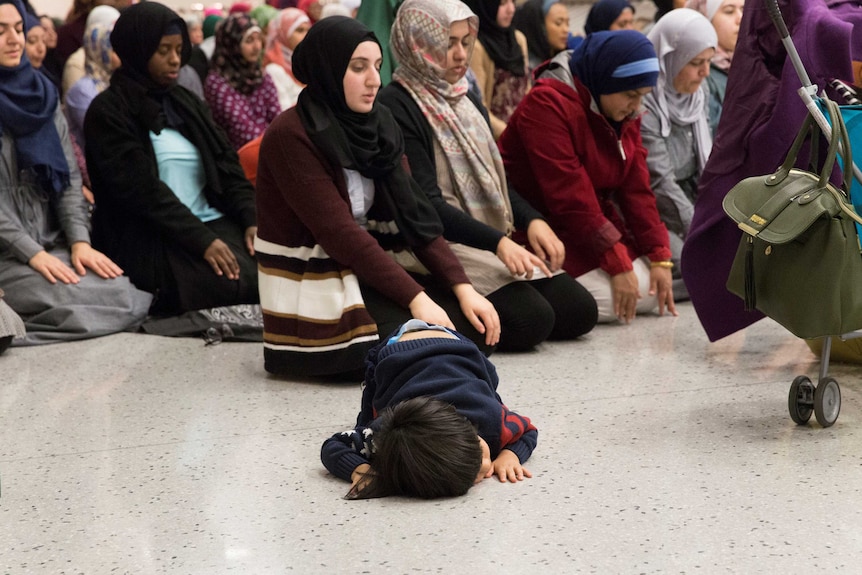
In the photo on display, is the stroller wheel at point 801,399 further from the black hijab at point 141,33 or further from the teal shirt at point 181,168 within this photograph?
the black hijab at point 141,33

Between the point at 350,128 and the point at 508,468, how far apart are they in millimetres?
1190

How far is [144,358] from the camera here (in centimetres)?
346

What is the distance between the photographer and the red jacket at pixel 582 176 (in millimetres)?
3654

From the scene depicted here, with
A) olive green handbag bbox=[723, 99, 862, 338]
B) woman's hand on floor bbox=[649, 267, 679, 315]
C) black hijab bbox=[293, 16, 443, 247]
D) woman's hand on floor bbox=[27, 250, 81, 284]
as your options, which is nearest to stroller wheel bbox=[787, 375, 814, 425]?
olive green handbag bbox=[723, 99, 862, 338]

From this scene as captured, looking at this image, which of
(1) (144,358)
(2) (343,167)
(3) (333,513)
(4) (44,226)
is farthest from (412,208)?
(4) (44,226)

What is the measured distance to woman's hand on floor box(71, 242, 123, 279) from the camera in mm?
3795

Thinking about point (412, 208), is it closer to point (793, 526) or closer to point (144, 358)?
point (144, 358)

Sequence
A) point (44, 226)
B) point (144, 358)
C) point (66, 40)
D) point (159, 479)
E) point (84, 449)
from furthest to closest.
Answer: point (66, 40)
point (44, 226)
point (144, 358)
point (84, 449)
point (159, 479)

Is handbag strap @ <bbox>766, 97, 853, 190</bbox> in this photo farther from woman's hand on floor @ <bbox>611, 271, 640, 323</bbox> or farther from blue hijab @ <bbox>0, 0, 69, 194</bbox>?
blue hijab @ <bbox>0, 0, 69, 194</bbox>

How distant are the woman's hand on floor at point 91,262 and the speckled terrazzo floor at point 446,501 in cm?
45

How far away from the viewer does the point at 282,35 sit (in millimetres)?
5988

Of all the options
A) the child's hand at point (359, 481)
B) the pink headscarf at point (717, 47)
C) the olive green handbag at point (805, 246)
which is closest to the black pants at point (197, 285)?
the child's hand at point (359, 481)

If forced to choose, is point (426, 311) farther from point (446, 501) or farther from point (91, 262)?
point (91, 262)

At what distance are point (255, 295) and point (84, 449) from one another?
141 centimetres
